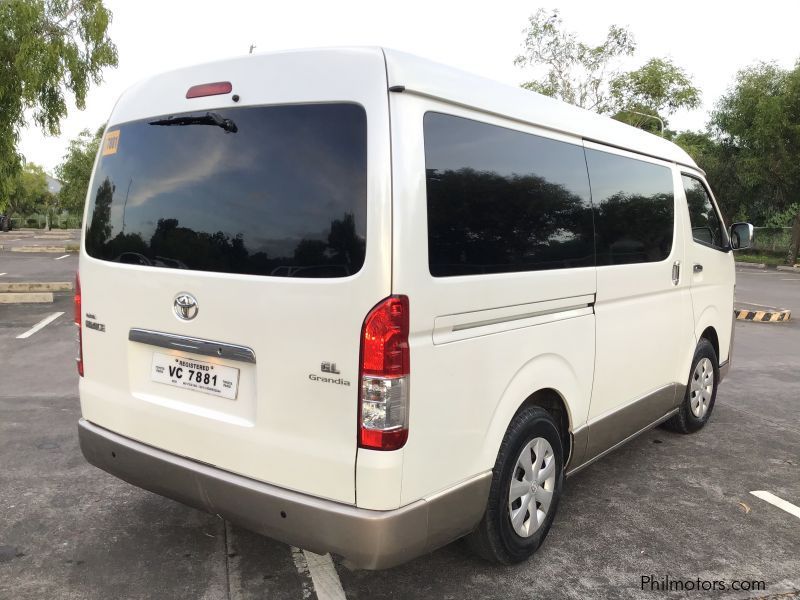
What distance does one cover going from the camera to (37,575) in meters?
2.95

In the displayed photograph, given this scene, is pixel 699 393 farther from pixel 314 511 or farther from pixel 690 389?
pixel 314 511

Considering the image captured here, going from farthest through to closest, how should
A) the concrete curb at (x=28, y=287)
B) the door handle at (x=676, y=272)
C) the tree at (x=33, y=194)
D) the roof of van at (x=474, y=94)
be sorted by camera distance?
1. the tree at (x=33, y=194)
2. the concrete curb at (x=28, y=287)
3. the door handle at (x=676, y=272)
4. the roof of van at (x=474, y=94)

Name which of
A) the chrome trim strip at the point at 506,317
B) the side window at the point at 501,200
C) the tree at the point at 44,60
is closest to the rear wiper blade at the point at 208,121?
the side window at the point at 501,200

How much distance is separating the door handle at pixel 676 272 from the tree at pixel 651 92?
3091cm

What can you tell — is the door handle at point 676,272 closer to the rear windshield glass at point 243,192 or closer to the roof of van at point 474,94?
the roof of van at point 474,94

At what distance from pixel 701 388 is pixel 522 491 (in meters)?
2.79

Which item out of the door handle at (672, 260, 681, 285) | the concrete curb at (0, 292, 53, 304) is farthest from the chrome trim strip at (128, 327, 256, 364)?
the concrete curb at (0, 292, 53, 304)

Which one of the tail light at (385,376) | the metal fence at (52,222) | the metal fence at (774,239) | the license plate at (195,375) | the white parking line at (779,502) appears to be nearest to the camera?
the tail light at (385,376)

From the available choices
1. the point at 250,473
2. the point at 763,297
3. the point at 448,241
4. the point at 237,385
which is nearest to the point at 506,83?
the point at 448,241

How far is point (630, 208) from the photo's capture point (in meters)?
Result: 3.89

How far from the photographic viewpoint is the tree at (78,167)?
3241 cm

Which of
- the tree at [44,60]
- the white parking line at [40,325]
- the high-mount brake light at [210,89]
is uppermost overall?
the tree at [44,60]

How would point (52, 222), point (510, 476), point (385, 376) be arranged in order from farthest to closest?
point (52, 222) → point (510, 476) → point (385, 376)

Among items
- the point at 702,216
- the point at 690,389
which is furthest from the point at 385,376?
the point at 702,216
